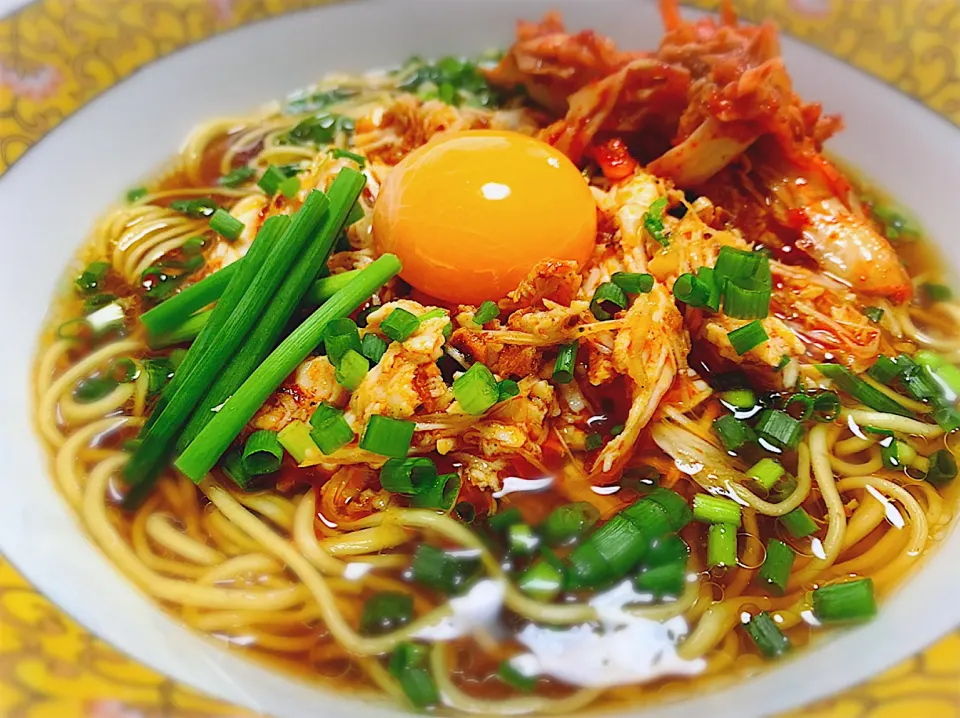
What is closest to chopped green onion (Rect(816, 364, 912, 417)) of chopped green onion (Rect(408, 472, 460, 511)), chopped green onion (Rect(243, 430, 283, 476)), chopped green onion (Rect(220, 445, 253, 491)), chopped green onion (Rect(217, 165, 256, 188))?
chopped green onion (Rect(408, 472, 460, 511))

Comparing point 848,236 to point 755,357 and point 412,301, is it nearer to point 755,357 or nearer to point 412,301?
point 755,357

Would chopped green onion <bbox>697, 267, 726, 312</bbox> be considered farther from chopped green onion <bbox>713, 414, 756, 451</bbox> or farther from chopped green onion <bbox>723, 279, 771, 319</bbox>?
chopped green onion <bbox>713, 414, 756, 451</bbox>

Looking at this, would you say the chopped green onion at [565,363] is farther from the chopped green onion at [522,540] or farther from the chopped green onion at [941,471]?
the chopped green onion at [941,471]

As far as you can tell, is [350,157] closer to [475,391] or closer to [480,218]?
[480,218]

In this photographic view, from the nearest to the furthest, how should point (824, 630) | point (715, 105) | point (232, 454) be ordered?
point (824, 630)
point (232, 454)
point (715, 105)

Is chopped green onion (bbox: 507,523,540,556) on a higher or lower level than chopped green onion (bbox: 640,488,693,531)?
lower

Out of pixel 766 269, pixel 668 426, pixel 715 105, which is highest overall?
pixel 715 105

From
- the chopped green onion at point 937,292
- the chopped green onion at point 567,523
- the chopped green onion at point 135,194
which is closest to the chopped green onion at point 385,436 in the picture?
the chopped green onion at point 567,523

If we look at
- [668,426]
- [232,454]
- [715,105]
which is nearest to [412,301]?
[232,454]
